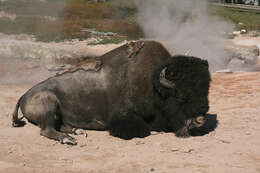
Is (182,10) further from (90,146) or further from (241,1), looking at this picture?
(241,1)

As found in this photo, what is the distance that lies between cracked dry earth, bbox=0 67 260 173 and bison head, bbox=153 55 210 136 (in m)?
0.33

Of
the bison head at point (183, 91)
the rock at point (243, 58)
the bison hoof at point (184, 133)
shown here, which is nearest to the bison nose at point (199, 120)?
the bison head at point (183, 91)

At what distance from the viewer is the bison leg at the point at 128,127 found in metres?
6.98

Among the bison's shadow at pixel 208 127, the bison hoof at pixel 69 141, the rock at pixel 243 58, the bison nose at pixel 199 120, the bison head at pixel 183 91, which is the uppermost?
the bison head at pixel 183 91

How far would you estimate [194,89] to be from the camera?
6641 mm

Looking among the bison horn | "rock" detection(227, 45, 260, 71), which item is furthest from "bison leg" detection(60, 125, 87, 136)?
"rock" detection(227, 45, 260, 71)

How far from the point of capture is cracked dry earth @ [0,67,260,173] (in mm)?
5504

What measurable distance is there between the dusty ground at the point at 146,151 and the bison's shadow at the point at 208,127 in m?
0.08

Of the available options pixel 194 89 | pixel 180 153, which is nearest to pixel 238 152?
pixel 180 153

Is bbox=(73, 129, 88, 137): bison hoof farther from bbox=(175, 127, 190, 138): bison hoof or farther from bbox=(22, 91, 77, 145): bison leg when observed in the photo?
bbox=(175, 127, 190, 138): bison hoof

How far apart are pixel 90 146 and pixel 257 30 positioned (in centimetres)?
2135

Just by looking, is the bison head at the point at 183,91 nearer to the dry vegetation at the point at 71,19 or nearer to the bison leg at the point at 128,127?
the bison leg at the point at 128,127

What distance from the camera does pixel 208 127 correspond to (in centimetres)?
739

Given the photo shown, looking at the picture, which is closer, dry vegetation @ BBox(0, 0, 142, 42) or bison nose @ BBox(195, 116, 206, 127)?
bison nose @ BBox(195, 116, 206, 127)
